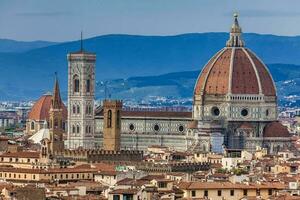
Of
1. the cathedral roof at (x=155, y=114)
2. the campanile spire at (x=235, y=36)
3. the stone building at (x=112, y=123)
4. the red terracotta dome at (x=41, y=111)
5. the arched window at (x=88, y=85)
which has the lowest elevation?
the stone building at (x=112, y=123)

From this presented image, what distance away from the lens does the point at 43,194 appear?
69000mm

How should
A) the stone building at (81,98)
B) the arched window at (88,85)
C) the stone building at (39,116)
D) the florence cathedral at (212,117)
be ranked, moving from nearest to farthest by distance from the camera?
the florence cathedral at (212,117) < the stone building at (81,98) < the arched window at (88,85) < the stone building at (39,116)

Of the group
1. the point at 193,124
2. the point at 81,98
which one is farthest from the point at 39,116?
the point at 193,124

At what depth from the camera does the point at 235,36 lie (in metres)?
163

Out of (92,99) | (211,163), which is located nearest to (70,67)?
(92,99)

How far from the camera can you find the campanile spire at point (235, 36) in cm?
16175

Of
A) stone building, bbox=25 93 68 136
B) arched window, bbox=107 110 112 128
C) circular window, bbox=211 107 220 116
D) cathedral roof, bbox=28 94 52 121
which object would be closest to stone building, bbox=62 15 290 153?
circular window, bbox=211 107 220 116

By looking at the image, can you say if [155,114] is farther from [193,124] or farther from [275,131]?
[275,131]

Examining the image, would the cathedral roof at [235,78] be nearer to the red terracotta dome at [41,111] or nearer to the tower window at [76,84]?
the tower window at [76,84]

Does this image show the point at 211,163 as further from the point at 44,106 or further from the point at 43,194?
the point at 44,106

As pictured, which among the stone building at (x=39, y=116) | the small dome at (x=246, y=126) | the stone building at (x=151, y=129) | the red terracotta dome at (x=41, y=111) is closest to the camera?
the small dome at (x=246, y=126)

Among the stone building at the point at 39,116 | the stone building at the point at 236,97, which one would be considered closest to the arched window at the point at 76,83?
the stone building at the point at 39,116

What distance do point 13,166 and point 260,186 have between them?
111 ft

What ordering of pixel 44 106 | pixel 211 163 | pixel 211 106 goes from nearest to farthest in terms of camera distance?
pixel 211 163 < pixel 211 106 < pixel 44 106
